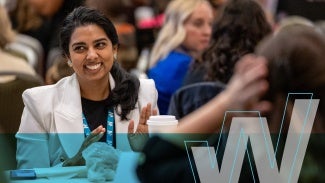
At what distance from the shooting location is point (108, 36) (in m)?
2.82

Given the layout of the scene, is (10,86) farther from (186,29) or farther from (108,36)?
(186,29)

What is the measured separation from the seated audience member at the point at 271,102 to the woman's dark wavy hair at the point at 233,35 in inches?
84.1

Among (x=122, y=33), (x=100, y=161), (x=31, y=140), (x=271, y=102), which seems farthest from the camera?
(x=122, y=33)

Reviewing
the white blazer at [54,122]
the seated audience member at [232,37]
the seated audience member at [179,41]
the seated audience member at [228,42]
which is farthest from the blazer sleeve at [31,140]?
the seated audience member at [179,41]

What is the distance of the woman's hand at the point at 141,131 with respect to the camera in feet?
8.67

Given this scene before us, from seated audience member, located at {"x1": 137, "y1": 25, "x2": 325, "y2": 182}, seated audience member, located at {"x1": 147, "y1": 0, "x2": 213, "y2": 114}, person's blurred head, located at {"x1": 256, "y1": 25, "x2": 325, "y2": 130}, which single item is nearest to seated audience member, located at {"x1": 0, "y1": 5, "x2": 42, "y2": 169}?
seated audience member, located at {"x1": 147, "y1": 0, "x2": 213, "y2": 114}

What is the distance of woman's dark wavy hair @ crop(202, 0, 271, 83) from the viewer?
13.1 feet

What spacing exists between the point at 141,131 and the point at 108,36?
0.35 meters

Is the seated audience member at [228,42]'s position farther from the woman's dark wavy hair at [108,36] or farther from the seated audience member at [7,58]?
the woman's dark wavy hair at [108,36]

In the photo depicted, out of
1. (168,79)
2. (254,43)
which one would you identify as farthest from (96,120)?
(168,79)

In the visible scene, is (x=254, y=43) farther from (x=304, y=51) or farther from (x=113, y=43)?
(x=304, y=51)

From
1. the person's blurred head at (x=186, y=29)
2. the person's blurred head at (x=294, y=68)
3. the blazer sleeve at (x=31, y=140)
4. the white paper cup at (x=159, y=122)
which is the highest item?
the person's blurred head at (x=294, y=68)

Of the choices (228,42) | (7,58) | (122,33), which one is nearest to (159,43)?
(122,33)

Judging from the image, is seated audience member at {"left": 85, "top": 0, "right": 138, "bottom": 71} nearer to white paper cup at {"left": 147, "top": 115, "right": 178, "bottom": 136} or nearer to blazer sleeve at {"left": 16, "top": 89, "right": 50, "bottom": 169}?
blazer sleeve at {"left": 16, "top": 89, "right": 50, "bottom": 169}
